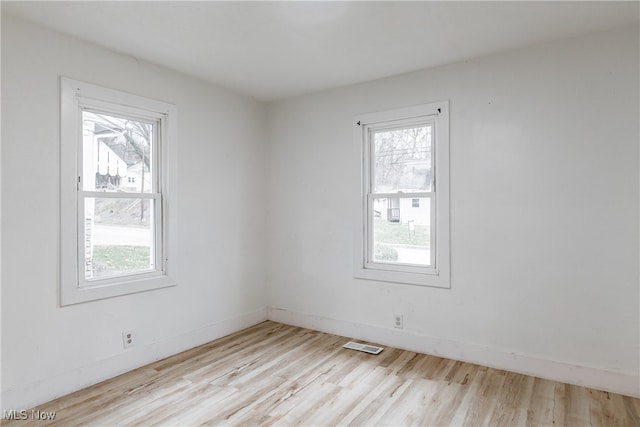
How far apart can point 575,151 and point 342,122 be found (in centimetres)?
205

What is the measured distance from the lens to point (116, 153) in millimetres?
3162

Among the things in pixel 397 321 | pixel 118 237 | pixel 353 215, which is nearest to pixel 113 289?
pixel 118 237

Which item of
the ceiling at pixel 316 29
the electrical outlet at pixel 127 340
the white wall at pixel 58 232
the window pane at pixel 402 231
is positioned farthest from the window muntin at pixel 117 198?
the window pane at pixel 402 231

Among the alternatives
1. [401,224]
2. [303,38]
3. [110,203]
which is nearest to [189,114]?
[110,203]

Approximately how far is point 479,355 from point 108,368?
9.72ft

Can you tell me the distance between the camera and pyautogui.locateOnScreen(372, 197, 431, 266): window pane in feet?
11.6

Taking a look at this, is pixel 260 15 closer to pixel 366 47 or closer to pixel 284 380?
pixel 366 47

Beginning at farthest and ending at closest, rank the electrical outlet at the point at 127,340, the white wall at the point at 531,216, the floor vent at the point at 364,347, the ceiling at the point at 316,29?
1. the floor vent at the point at 364,347
2. the electrical outlet at the point at 127,340
3. the white wall at the point at 531,216
4. the ceiling at the point at 316,29

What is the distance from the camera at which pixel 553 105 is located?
9.56 feet

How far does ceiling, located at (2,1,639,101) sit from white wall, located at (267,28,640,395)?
275mm

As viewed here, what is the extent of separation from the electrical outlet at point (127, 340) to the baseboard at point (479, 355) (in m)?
1.70

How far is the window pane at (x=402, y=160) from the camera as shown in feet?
11.6

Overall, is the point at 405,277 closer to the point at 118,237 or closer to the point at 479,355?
the point at 479,355

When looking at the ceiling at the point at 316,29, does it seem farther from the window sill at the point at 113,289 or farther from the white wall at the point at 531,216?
the window sill at the point at 113,289
